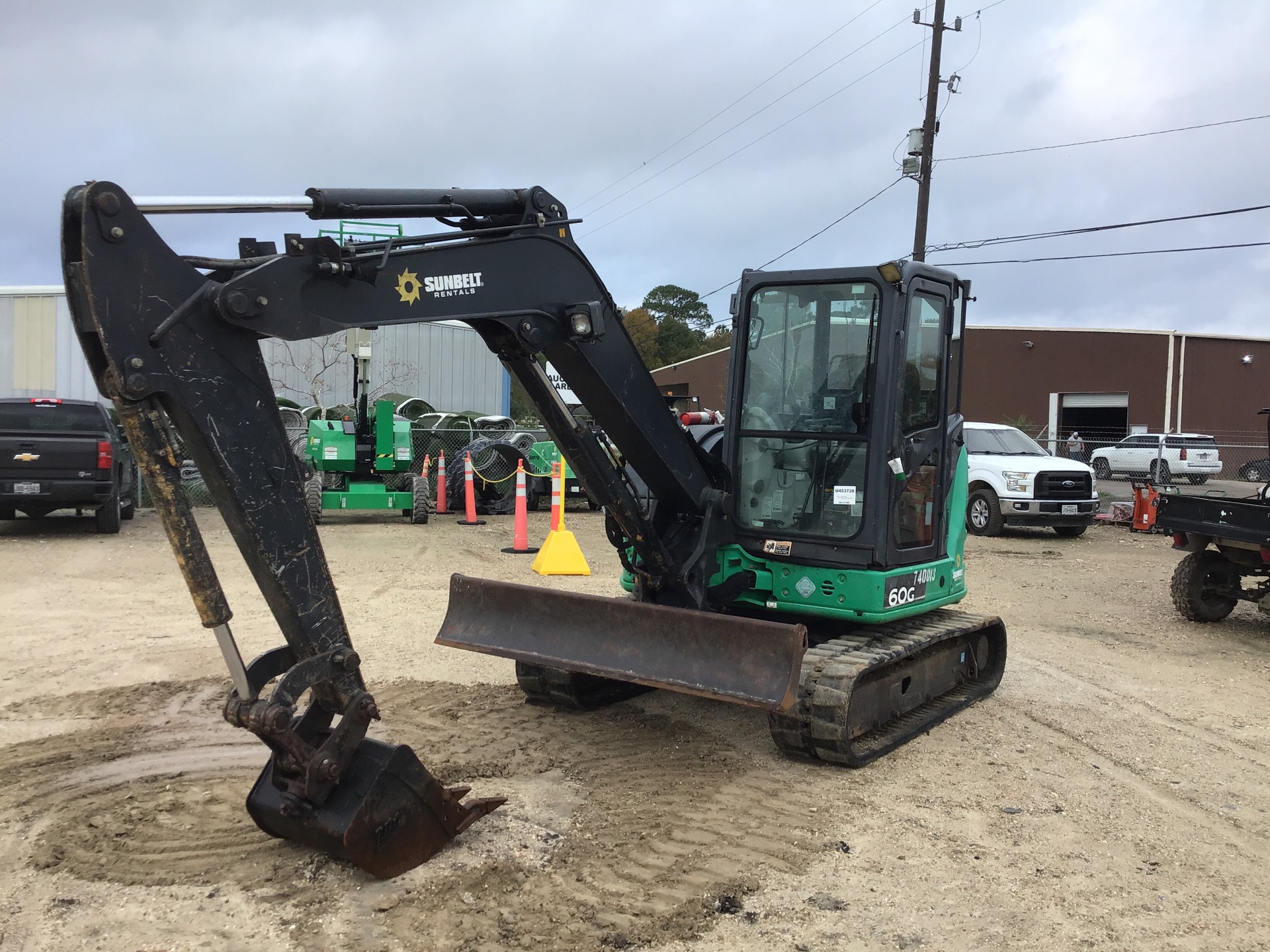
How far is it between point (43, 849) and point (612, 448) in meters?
3.52

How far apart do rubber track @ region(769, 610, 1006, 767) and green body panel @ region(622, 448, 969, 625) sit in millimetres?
134

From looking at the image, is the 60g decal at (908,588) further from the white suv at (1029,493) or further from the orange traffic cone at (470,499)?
the orange traffic cone at (470,499)

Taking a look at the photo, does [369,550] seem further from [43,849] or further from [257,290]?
[257,290]

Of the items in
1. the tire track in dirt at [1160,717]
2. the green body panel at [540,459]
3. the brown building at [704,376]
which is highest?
the brown building at [704,376]

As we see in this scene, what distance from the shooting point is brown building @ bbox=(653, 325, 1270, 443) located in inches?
1431

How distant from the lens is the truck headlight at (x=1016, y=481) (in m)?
16.4

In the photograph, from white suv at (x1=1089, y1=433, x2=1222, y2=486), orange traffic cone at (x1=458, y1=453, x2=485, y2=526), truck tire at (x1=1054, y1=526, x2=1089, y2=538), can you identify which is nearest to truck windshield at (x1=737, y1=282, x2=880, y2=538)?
orange traffic cone at (x1=458, y1=453, x2=485, y2=526)

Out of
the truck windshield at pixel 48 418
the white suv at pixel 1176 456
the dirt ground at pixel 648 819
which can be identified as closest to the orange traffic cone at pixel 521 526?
the dirt ground at pixel 648 819

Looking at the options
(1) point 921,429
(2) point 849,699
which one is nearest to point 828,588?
(2) point 849,699

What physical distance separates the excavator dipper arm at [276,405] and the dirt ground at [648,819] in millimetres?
393

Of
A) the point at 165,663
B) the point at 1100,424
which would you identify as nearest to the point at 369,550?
the point at 165,663

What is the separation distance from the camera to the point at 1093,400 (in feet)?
126

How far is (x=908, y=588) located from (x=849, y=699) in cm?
111

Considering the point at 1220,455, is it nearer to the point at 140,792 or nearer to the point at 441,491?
the point at 441,491
